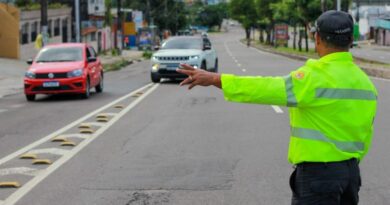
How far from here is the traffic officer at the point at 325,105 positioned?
3.73 metres

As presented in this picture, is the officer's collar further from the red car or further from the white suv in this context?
the white suv

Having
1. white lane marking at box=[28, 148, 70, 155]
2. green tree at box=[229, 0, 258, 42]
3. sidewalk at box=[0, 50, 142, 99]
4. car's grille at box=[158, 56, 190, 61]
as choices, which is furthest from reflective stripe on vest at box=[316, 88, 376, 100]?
green tree at box=[229, 0, 258, 42]

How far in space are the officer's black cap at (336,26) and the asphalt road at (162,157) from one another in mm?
3593

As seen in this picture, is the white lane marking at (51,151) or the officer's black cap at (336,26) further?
the white lane marking at (51,151)

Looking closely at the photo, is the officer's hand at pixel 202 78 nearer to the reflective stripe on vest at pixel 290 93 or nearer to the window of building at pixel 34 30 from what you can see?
the reflective stripe on vest at pixel 290 93

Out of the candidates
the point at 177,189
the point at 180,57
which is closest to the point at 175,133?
the point at 177,189

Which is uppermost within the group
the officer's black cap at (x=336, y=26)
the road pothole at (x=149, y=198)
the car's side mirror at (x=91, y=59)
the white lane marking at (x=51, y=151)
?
A: the officer's black cap at (x=336, y=26)

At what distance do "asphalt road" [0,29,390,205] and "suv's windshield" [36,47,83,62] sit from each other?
3666 mm

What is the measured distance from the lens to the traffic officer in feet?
12.2

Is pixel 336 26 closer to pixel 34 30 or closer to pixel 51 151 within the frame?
pixel 51 151

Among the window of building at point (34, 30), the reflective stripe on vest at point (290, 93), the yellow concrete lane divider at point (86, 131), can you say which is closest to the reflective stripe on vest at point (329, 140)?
the reflective stripe on vest at point (290, 93)

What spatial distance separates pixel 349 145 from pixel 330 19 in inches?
26.2

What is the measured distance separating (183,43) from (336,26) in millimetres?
23065

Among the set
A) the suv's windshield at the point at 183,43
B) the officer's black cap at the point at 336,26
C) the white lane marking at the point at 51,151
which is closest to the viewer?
the officer's black cap at the point at 336,26
